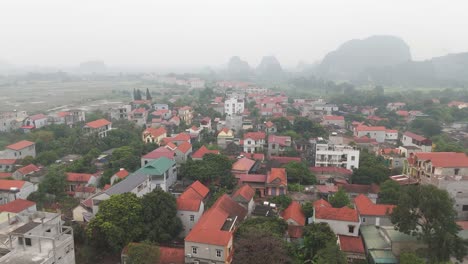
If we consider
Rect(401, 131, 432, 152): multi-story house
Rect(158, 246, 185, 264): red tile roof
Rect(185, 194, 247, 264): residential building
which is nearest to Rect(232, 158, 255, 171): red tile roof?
Rect(185, 194, 247, 264): residential building

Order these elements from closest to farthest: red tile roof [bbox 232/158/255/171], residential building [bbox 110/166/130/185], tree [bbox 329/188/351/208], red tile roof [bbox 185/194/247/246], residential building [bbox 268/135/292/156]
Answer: red tile roof [bbox 185/194/247/246] < tree [bbox 329/188/351/208] < residential building [bbox 110/166/130/185] < red tile roof [bbox 232/158/255/171] < residential building [bbox 268/135/292/156]

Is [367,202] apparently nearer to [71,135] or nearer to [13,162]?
[13,162]

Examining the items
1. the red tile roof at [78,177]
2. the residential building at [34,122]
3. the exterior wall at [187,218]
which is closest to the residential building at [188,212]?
the exterior wall at [187,218]

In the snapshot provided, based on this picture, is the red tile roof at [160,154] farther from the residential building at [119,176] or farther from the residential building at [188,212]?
the residential building at [188,212]

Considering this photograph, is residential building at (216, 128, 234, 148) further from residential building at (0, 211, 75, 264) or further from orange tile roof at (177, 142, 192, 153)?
Result: residential building at (0, 211, 75, 264)

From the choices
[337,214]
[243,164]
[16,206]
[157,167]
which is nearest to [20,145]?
[16,206]

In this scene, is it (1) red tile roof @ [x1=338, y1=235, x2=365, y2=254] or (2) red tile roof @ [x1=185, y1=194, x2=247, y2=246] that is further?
(1) red tile roof @ [x1=338, y1=235, x2=365, y2=254]

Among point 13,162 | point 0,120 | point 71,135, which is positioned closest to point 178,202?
point 13,162
